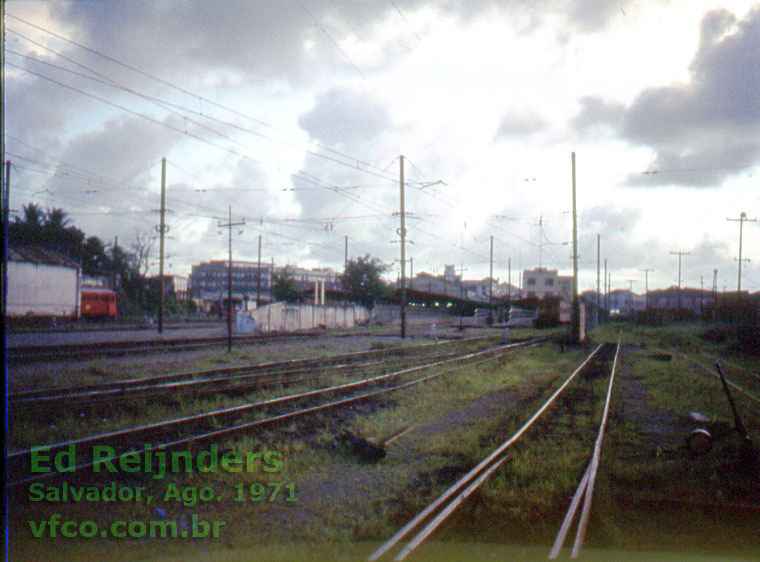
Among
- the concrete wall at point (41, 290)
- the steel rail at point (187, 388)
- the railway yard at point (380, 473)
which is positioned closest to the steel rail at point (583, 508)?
the railway yard at point (380, 473)

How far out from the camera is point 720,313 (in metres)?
57.0

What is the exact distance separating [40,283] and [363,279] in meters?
41.7

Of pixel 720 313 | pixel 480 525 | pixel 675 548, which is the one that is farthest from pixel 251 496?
pixel 720 313

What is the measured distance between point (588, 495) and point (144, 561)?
4434 mm

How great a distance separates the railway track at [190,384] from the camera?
40.3ft

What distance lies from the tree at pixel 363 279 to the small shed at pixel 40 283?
118ft

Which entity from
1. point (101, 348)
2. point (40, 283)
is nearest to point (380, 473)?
point (101, 348)

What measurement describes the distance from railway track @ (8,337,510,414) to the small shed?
22.2 meters

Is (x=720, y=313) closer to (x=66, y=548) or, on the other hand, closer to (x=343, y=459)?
(x=343, y=459)

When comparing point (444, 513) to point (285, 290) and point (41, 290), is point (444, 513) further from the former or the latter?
point (285, 290)

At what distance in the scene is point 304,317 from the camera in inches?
1909

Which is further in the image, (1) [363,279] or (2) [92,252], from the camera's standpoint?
(1) [363,279]

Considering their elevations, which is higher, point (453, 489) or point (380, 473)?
point (453, 489)

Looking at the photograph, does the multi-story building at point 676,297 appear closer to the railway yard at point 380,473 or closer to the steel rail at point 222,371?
the steel rail at point 222,371
